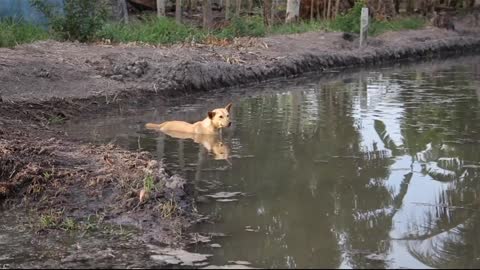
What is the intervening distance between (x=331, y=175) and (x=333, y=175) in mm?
22

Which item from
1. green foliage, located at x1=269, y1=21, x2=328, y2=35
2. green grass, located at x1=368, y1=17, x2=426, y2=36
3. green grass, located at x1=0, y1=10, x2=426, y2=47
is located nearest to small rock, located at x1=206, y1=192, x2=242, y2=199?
green grass, located at x1=0, y1=10, x2=426, y2=47

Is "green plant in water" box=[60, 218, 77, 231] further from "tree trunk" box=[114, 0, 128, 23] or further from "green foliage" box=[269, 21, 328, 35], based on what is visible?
"tree trunk" box=[114, 0, 128, 23]

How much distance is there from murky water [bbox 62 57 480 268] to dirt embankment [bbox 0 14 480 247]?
0.53 meters

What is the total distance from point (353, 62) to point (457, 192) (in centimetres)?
1538

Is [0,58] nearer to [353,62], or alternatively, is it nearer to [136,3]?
[353,62]

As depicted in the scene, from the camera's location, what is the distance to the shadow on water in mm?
5730

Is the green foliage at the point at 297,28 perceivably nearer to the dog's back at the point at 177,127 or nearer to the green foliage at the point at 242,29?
the green foliage at the point at 242,29

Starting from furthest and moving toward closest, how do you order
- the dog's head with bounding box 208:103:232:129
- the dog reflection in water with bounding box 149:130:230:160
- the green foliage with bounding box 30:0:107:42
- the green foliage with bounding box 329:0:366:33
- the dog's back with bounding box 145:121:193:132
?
the green foliage with bounding box 329:0:366:33 < the green foliage with bounding box 30:0:107:42 < the dog's back with bounding box 145:121:193:132 < the dog's head with bounding box 208:103:232:129 < the dog reflection in water with bounding box 149:130:230:160

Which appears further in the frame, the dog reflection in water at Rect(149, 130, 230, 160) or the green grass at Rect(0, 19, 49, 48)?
the green grass at Rect(0, 19, 49, 48)

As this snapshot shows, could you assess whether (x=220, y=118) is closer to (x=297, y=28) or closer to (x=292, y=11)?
(x=297, y=28)

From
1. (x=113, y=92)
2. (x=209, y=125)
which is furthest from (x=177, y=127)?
(x=113, y=92)

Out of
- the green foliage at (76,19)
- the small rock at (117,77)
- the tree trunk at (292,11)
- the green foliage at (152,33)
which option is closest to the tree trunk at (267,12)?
the tree trunk at (292,11)

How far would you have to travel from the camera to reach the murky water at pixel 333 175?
18.8ft

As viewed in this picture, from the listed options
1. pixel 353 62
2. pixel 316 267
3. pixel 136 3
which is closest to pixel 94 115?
pixel 316 267
